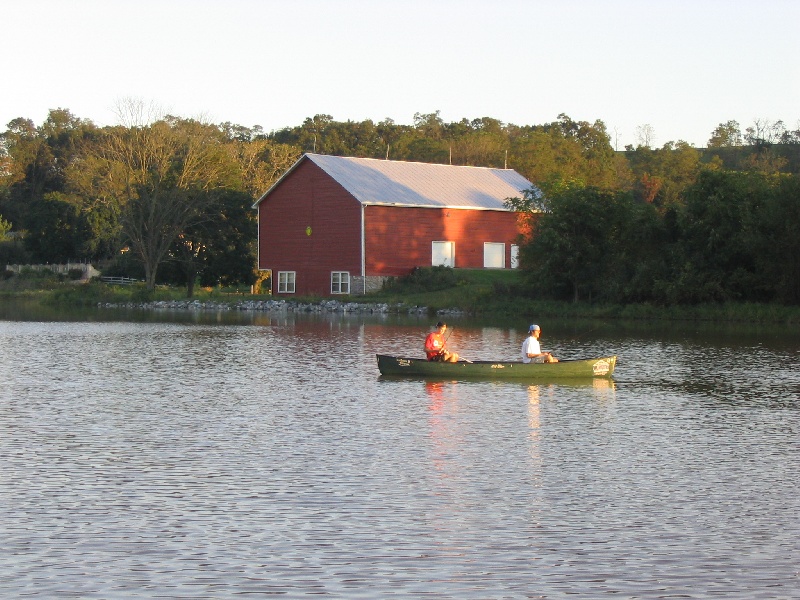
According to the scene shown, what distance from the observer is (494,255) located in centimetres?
7969

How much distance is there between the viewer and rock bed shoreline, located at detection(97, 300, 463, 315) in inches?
2677

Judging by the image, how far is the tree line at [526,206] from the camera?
60969 mm

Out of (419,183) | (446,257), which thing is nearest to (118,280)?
(419,183)

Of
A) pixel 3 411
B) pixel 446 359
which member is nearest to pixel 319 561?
pixel 3 411

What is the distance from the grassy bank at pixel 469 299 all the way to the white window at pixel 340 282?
1.34 meters

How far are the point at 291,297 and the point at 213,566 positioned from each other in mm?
63549

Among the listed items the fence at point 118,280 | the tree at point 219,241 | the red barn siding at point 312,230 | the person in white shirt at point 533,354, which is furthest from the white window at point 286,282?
the person in white shirt at point 533,354

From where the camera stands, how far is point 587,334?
167 ft

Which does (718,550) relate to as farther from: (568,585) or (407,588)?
(407,588)

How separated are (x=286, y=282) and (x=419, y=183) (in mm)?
11376

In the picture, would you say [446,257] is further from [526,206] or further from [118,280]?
[118,280]

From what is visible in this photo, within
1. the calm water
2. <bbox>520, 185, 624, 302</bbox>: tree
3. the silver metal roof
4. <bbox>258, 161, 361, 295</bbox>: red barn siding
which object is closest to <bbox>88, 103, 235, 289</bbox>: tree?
<bbox>258, 161, 361, 295</bbox>: red barn siding

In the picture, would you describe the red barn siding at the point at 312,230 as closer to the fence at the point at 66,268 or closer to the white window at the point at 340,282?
the white window at the point at 340,282

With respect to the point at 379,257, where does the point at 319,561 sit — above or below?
below
